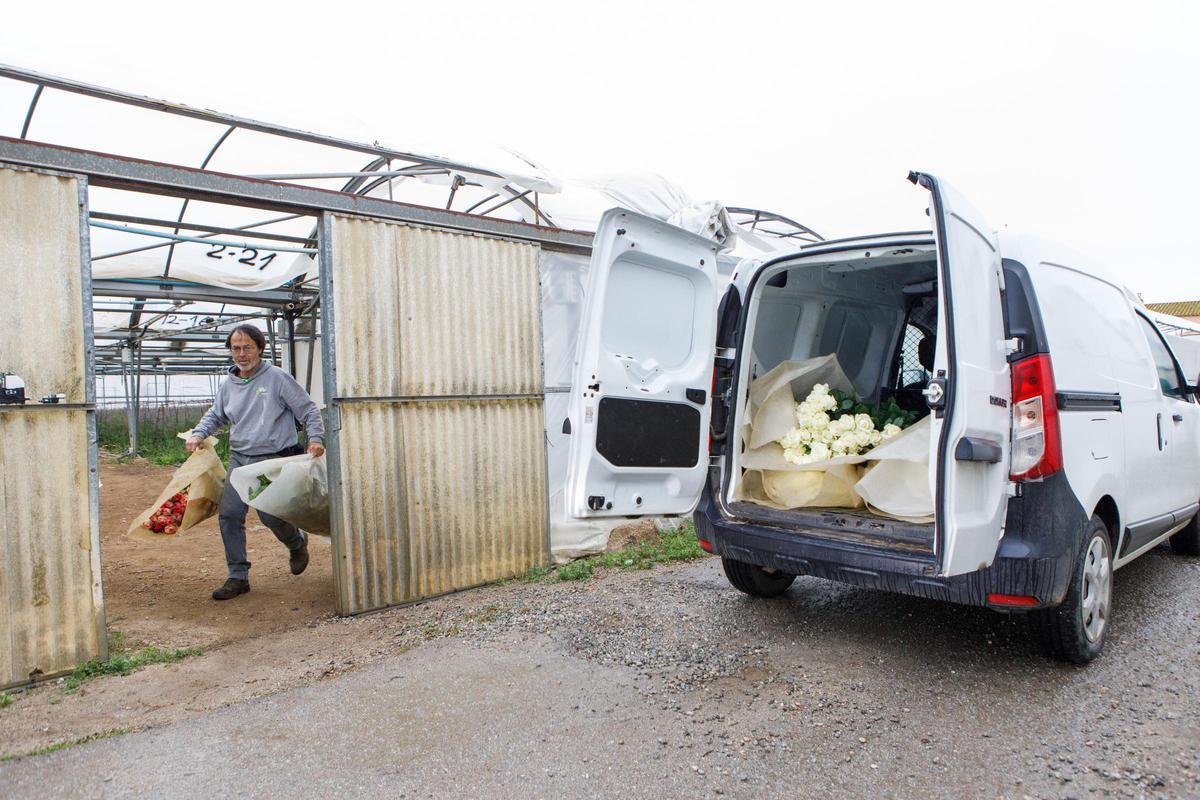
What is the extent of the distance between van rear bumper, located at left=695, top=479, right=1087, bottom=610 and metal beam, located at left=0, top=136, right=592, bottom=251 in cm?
317

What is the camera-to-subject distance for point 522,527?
5.50 m

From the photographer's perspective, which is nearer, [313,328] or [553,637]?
[553,637]

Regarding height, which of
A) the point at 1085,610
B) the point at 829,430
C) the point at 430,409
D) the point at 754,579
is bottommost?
the point at 754,579

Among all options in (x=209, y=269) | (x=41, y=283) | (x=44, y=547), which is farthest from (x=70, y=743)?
(x=209, y=269)

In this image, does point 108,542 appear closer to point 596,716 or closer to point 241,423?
point 241,423

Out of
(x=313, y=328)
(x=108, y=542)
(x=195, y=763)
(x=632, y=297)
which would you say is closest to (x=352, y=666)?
(x=195, y=763)

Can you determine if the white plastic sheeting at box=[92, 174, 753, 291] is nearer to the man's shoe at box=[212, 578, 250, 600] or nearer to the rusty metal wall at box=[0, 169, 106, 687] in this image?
the rusty metal wall at box=[0, 169, 106, 687]

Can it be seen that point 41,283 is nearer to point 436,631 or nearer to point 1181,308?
point 436,631

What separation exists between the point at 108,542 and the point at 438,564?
415 centimetres

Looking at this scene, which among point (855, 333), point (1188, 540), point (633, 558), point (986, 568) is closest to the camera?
point (986, 568)

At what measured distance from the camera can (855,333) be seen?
5004 millimetres

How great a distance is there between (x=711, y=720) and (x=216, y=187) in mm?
3716

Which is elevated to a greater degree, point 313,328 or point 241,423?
point 313,328

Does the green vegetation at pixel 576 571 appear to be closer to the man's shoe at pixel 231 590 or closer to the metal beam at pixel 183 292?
the man's shoe at pixel 231 590
